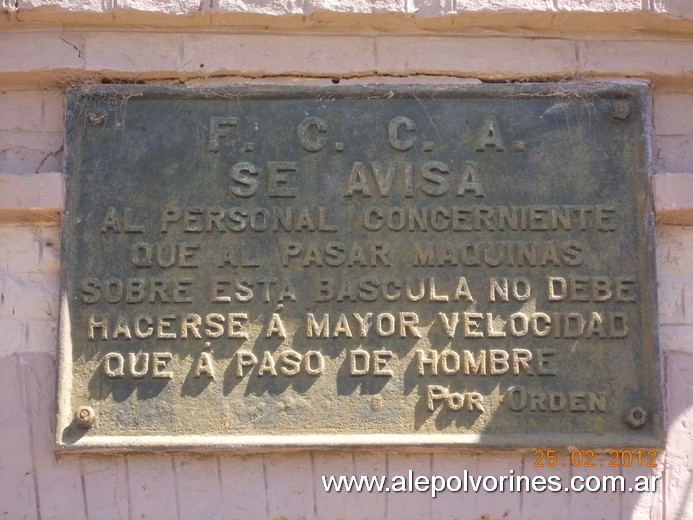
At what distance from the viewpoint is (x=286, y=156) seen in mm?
3555

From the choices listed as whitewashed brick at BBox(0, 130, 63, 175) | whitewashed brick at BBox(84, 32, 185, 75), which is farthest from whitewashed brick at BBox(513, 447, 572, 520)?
whitewashed brick at BBox(0, 130, 63, 175)

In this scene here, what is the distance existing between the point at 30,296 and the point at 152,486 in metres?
0.80

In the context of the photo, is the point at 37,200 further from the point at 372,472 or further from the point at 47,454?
the point at 372,472

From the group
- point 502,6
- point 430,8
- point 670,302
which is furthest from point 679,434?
point 430,8

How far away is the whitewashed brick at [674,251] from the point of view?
11.4ft

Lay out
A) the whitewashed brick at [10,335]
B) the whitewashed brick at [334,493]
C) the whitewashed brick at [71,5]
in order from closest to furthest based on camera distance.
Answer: the whitewashed brick at [334,493], the whitewashed brick at [10,335], the whitewashed brick at [71,5]

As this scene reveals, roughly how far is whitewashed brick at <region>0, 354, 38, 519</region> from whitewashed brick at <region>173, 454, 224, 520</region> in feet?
1.61

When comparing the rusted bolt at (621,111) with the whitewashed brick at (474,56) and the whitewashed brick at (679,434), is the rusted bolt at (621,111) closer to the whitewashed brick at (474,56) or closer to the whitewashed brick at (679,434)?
the whitewashed brick at (474,56)

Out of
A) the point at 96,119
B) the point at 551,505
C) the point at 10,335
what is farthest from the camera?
the point at 96,119

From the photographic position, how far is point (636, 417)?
3.30 meters

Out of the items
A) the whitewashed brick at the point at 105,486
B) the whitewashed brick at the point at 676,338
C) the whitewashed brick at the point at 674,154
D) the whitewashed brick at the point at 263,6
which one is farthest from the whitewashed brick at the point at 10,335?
the whitewashed brick at the point at 674,154

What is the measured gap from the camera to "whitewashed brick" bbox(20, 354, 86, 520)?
10.7 ft

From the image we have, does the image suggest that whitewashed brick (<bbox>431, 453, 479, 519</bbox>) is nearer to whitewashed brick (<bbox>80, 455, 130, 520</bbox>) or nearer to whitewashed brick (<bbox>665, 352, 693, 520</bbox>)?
whitewashed brick (<bbox>665, 352, 693, 520</bbox>)

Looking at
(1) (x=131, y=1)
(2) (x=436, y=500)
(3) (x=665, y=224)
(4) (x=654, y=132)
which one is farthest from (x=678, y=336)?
(1) (x=131, y=1)
